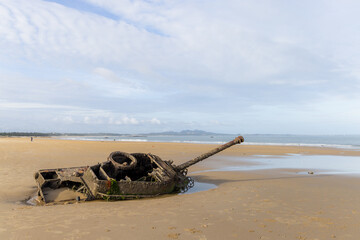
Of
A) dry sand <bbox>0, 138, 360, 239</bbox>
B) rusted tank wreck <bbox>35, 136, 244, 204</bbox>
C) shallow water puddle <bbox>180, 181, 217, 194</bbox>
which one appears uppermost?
rusted tank wreck <bbox>35, 136, 244, 204</bbox>

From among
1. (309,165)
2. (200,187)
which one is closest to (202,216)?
(200,187)

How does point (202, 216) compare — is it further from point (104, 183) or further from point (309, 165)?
point (309, 165)

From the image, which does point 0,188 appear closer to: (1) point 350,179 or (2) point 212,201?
(2) point 212,201

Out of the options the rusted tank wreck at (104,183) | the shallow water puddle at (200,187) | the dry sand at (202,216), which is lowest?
the shallow water puddle at (200,187)

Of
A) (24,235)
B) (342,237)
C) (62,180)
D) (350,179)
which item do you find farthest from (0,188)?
(350,179)

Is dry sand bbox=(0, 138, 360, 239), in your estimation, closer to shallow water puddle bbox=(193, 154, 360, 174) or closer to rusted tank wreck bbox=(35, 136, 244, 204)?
rusted tank wreck bbox=(35, 136, 244, 204)

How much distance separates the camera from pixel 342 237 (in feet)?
18.5

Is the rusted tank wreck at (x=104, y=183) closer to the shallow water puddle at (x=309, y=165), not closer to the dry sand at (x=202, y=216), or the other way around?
the dry sand at (x=202, y=216)

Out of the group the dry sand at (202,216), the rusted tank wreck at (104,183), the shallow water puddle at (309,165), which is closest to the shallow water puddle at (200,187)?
the rusted tank wreck at (104,183)

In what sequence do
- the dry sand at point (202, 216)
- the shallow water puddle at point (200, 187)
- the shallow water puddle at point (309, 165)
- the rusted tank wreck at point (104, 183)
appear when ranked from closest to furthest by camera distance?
the dry sand at point (202, 216) < the rusted tank wreck at point (104, 183) < the shallow water puddle at point (200, 187) < the shallow water puddle at point (309, 165)

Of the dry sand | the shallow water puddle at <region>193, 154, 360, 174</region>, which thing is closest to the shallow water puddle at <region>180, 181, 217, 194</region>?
the dry sand

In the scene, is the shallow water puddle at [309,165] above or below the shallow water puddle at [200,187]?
above

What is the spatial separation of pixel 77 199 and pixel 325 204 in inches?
312

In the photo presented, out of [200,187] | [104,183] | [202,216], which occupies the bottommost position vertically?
[200,187]
